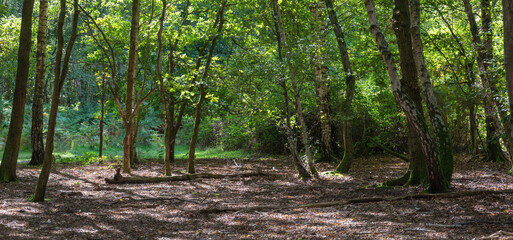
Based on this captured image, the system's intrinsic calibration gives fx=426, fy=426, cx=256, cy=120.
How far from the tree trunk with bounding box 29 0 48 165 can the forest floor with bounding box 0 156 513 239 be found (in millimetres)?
2789

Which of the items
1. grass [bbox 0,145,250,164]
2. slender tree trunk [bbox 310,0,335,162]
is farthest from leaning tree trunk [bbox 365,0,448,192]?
grass [bbox 0,145,250,164]

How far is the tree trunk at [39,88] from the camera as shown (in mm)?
11625

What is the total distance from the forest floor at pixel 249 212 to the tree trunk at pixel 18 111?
0.50 meters

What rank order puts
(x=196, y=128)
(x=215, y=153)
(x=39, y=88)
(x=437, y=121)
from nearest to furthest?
1. (x=437, y=121)
2. (x=196, y=128)
3. (x=39, y=88)
4. (x=215, y=153)

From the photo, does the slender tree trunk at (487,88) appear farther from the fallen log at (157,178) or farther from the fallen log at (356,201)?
the fallen log at (157,178)

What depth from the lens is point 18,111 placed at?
32.5 ft

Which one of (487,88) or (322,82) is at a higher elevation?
(322,82)

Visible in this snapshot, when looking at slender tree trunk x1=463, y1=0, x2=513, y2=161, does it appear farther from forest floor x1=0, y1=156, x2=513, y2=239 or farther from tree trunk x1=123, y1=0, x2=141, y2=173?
tree trunk x1=123, y1=0, x2=141, y2=173

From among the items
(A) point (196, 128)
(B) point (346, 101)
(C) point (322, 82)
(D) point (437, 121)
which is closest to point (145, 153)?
(A) point (196, 128)

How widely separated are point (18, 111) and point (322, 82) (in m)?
7.77

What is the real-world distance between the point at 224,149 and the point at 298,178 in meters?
11.1

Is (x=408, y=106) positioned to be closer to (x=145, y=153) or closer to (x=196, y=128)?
(x=196, y=128)

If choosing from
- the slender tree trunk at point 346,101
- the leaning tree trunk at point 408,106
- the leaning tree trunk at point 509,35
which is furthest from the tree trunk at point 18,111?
the leaning tree trunk at point 509,35

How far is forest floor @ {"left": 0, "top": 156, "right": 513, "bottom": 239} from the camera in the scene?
5.13 meters
